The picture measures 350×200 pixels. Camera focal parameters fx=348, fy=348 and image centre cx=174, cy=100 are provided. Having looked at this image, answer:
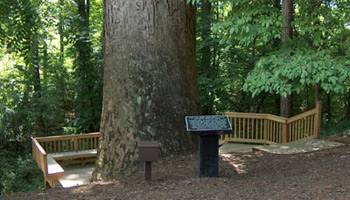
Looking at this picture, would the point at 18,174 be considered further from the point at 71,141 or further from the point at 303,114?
the point at 303,114

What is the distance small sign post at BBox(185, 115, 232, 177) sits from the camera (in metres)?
4.49

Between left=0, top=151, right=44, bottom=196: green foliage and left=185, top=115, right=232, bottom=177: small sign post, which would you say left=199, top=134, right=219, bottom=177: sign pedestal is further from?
left=0, top=151, right=44, bottom=196: green foliage

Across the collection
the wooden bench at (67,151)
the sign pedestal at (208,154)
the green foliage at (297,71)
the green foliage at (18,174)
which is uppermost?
the green foliage at (297,71)

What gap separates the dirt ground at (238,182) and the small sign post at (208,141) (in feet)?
0.48

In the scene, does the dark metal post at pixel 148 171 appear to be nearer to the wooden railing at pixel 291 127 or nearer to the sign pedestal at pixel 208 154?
the sign pedestal at pixel 208 154

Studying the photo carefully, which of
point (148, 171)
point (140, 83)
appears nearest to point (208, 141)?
point (148, 171)

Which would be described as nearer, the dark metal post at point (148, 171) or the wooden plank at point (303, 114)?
the dark metal post at point (148, 171)

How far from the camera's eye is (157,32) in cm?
561

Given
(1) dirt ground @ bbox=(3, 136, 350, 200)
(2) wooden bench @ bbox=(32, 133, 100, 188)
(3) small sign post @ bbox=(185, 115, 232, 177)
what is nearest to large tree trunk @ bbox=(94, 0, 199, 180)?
(1) dirt ground @ bbox=(3, 136, 350, 200)

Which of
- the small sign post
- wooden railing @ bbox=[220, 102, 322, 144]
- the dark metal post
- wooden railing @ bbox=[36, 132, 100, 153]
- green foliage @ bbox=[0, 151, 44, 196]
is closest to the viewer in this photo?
the small sign post

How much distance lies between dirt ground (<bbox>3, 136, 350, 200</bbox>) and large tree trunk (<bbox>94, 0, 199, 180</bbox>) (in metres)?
0.46

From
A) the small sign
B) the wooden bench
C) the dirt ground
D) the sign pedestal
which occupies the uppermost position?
the small sign

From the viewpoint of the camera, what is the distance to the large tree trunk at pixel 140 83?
215 inches

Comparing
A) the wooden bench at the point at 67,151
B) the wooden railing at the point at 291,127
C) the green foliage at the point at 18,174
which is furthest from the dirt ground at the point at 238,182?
the green foliage at the point at 18,174
